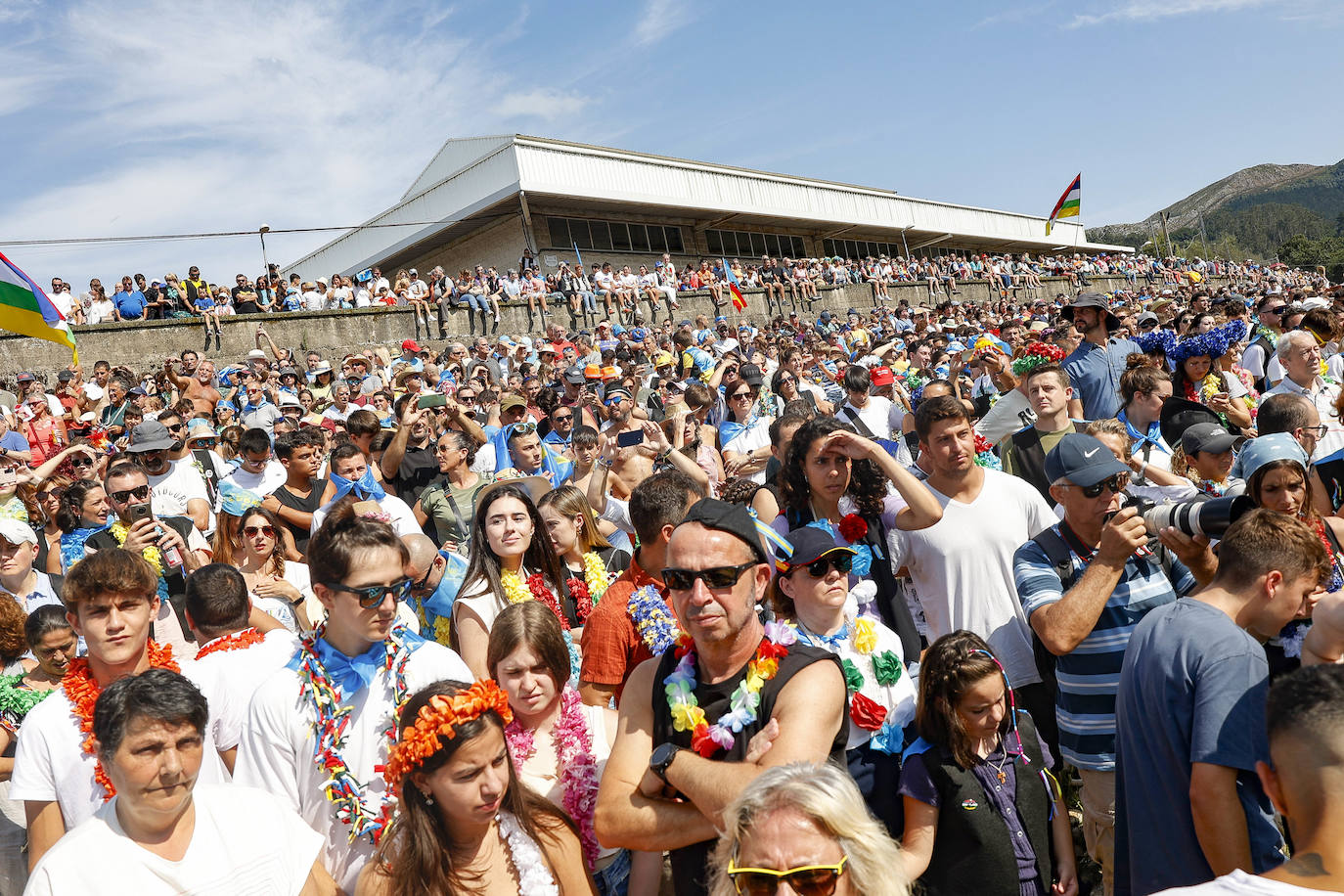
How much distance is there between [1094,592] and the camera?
3053 millimetres

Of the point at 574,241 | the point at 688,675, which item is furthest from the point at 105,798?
the point at 574,241

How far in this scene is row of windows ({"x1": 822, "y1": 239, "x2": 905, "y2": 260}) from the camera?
132 ft

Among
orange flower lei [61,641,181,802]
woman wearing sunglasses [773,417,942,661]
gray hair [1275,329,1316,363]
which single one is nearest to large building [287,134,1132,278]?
gray hair [1275,329,1316,363]

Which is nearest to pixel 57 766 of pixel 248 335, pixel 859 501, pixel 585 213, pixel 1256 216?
pixel 859 501

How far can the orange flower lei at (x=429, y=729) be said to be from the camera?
8.39 ft

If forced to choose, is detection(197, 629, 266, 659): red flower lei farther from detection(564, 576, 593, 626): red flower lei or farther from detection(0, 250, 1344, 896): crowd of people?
detection(564, 576, 593, 626): red flower lei

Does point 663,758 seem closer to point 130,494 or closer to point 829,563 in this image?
point 829,563

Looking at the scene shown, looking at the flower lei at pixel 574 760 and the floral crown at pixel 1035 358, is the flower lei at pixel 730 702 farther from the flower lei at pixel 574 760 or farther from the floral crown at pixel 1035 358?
the floral crown at pixel 1035 358

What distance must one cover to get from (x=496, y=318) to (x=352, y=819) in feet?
55.4

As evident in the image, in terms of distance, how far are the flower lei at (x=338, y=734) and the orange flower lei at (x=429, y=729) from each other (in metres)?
0.26

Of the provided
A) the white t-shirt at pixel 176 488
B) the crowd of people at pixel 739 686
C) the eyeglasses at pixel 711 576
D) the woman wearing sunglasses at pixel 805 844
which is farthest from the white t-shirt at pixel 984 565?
the white t-shirt at pixel 176 488

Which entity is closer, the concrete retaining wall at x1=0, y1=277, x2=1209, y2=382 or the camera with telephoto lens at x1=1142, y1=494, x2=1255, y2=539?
the camera with telephoto lens at x1=1142, y1=494, x2=1255, y2=539

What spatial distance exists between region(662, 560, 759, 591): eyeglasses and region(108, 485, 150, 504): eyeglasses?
4.63 metres

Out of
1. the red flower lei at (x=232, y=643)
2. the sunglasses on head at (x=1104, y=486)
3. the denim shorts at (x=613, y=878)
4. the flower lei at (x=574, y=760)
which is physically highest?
the sunglasses on head at (x=1104, y=486)
